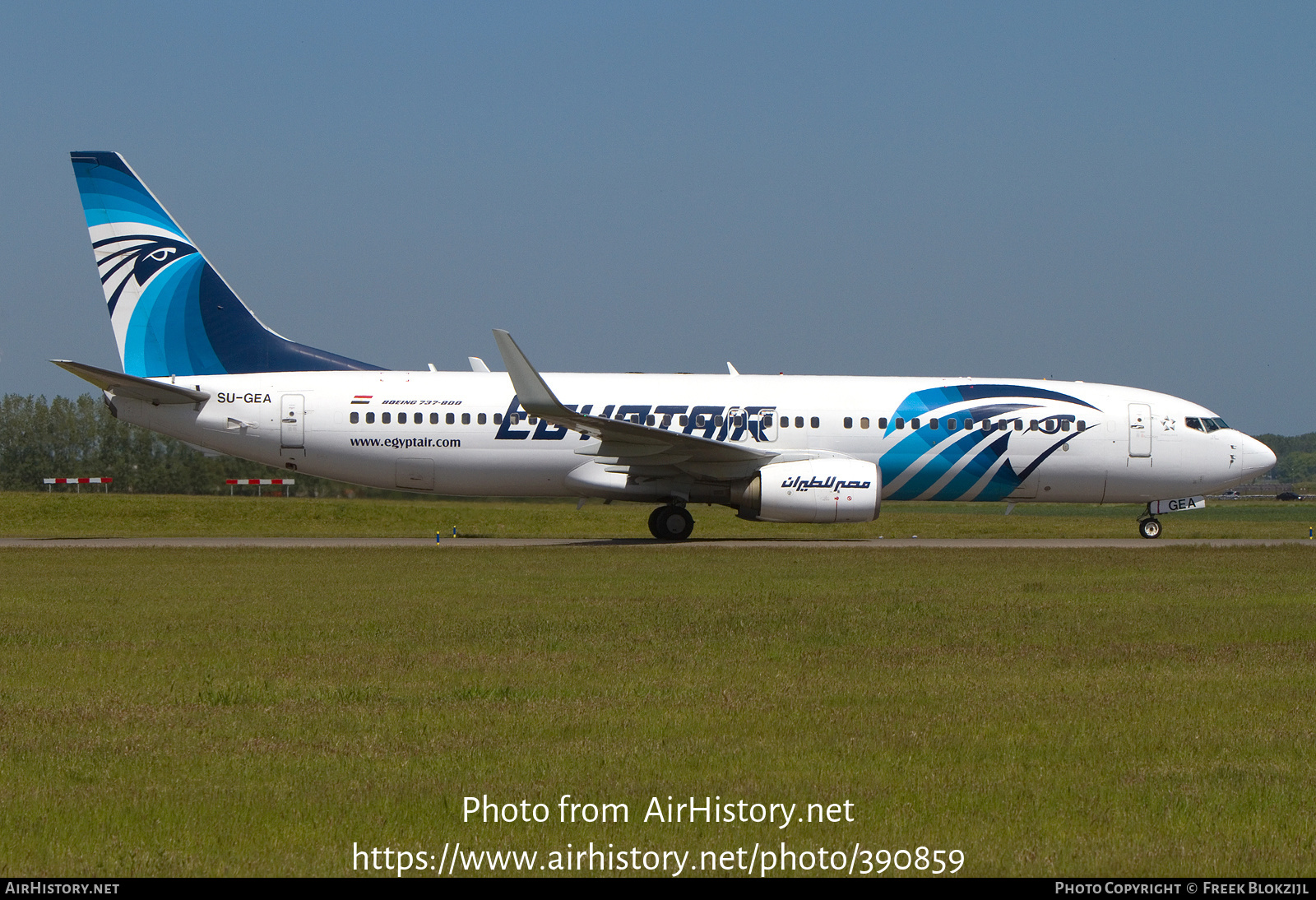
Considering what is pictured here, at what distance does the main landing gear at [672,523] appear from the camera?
25.2m

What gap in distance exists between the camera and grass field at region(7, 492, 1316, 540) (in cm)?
2978

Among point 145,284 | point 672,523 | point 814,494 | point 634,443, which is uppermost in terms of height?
point 145,284

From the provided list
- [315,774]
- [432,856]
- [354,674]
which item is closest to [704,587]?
[354,674]

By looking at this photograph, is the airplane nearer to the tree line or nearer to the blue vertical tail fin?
the blue vertical tail fin

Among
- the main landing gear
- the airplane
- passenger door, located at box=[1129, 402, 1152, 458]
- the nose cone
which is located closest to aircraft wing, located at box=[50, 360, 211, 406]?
the airplane

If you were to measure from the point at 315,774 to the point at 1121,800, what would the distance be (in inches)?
150

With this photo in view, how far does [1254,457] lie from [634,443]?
1339 cm

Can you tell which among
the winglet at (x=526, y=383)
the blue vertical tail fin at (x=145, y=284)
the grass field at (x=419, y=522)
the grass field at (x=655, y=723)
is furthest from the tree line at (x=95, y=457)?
the grass field at (x=655, y=723)

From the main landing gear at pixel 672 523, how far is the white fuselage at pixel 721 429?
0.53 m

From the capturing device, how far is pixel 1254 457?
2706 centimetres

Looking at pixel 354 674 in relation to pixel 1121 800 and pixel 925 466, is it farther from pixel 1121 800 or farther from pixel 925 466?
pixel 925 466

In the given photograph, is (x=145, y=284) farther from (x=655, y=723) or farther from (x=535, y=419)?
(x=655, y=723)

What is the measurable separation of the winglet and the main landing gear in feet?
11.7

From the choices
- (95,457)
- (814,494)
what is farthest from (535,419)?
(95,457)
